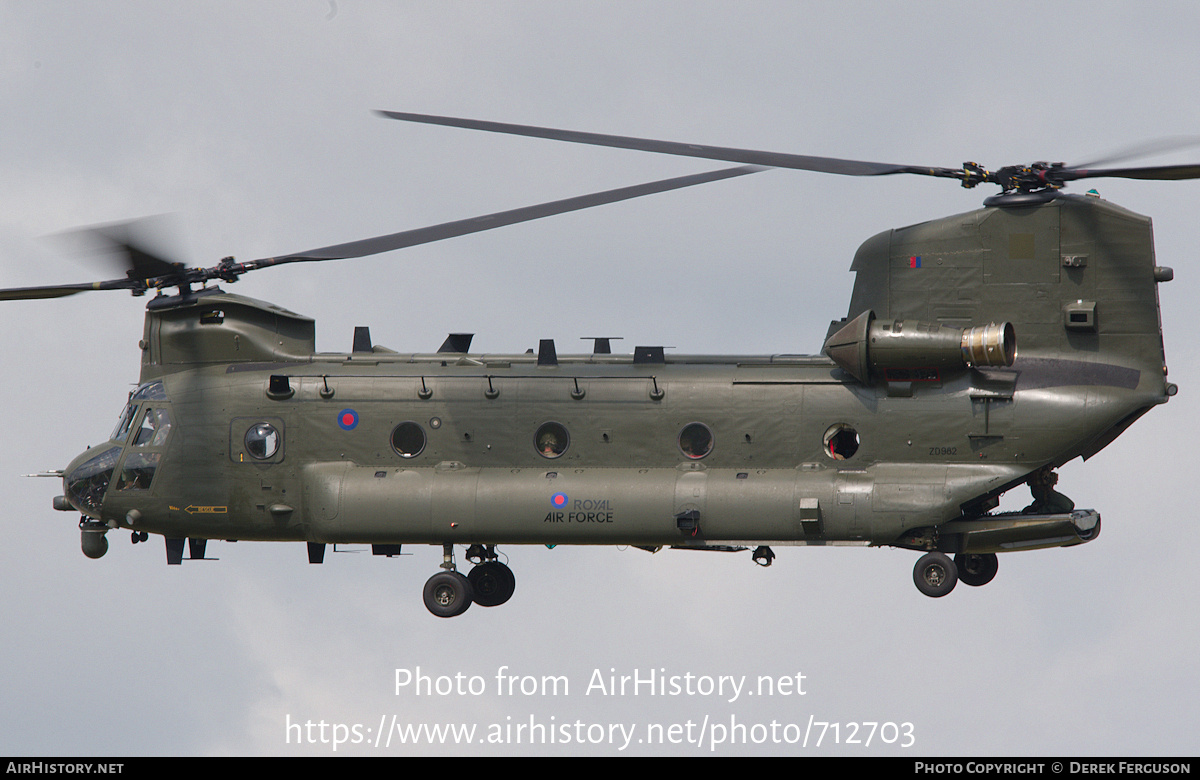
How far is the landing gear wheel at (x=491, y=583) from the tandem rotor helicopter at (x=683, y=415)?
10 cm

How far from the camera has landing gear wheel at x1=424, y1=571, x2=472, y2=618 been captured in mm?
25797

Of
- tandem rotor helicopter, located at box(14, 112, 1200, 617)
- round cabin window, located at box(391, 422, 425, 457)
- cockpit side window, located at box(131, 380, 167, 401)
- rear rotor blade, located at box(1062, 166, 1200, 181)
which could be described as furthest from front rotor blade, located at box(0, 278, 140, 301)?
rear rotor blade, located at box(1062, 166, 1200, 181)

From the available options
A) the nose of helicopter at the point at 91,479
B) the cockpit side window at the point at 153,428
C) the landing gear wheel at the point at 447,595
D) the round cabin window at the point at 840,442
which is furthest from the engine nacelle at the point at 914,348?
the nose of helicopter at the point at 91,479

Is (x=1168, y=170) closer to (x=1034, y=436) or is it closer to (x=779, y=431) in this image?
(x=1034, y=436)

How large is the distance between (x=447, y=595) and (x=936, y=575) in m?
7.87

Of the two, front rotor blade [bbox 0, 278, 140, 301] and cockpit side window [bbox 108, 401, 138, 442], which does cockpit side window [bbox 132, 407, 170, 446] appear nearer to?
cockpit side window [bbox 108, 401, 138, 442]

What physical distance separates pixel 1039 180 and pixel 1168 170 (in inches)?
97.1

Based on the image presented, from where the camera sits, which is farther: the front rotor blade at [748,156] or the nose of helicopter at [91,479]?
the nose of helicopter at [91,479]

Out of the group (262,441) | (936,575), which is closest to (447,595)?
(262,441)

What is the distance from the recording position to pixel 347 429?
84.2 ft

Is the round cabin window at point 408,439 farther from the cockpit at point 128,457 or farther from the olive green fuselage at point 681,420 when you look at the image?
the cockpit at point 128,457

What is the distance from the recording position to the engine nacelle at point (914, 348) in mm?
23250

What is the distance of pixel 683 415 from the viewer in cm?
2484

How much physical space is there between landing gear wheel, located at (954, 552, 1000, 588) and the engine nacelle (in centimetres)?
355
